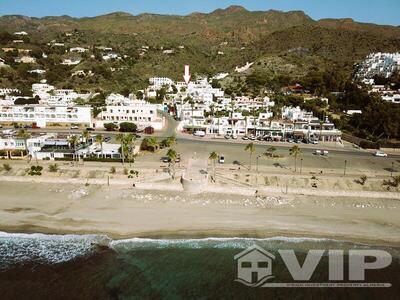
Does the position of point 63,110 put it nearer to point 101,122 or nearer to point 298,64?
point 101,122

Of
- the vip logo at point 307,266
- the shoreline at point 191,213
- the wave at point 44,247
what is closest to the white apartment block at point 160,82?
the shoreline at point 191,213

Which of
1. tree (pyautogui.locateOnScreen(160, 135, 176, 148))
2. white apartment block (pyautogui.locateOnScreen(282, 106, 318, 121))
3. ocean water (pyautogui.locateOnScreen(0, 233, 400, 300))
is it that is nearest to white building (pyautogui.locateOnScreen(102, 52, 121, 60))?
white apartment block (pyautogui.locateOnScreen(282, 106, 318, 121))

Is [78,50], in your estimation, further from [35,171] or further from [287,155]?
[287,155]

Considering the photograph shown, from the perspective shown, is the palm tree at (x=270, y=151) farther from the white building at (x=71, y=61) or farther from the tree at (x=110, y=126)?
the white building at (x=71, y=61)

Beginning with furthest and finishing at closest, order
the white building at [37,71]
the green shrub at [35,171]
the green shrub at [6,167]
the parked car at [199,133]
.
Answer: the white building at [37,71] < the parked car at [199,133] < the green shrub at [6,167] < the green shrub at [35,171]

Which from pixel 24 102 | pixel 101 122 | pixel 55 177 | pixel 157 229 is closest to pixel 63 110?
pixel 101 122
